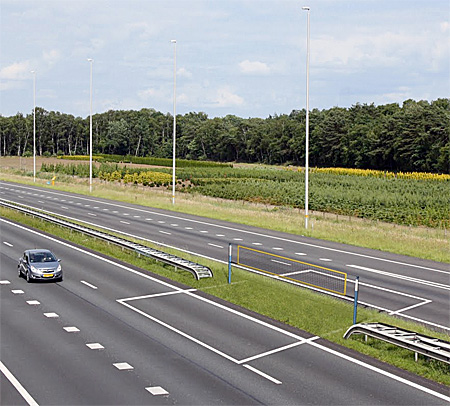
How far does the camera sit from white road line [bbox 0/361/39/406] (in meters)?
13.6

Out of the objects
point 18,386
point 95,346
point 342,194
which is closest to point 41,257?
point 95,346

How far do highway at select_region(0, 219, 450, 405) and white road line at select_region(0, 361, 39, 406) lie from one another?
0.02m

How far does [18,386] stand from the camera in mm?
14578

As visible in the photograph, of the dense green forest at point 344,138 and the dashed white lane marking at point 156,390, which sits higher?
the dense green forest at point 344,138

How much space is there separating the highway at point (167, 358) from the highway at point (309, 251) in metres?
5.44

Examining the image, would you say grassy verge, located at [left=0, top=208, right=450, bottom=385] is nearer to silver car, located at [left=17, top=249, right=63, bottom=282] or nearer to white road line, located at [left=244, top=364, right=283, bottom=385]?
white road line, located at [left=244, top=364, right=283, bottom=385]

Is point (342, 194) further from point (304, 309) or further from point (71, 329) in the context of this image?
point (71, 329)

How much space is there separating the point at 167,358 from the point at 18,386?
3979 millimetres

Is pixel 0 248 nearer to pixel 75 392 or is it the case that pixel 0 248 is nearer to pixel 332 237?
pixel 332 237

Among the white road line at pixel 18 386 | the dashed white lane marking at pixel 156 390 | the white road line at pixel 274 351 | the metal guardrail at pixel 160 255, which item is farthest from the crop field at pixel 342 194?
the white road line at pixel 18 386

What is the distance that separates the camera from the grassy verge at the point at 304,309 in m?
16.8

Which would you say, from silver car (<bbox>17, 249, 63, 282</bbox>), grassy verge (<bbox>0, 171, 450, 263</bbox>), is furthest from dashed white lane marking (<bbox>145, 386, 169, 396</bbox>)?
grassy verge (<bbox>0, 171, 450, 263</bbox>)

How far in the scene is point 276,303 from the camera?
878 inches

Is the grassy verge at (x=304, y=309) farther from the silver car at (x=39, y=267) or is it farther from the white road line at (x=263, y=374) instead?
the silver car at (x=39, y=267)
